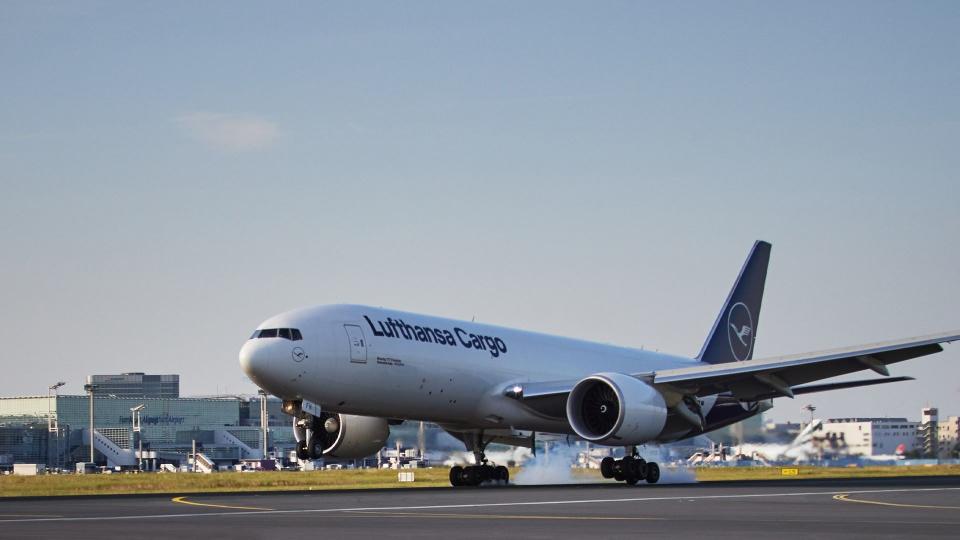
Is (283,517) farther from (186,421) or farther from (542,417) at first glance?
(186,421)

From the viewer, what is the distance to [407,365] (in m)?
37.3

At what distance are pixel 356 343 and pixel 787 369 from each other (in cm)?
1240

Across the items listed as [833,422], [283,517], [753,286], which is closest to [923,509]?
[283,517]

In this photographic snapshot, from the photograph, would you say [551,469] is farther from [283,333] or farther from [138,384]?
[138,384]

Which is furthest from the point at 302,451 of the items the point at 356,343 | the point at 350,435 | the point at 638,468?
the point at 638,468

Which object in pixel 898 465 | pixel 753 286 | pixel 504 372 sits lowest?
pixel 898 465

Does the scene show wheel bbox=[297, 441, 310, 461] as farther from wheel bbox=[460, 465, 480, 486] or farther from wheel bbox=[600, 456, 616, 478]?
wheel bbox=[600, 456, 616, 478]

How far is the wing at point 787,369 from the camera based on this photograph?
3766 centimetres

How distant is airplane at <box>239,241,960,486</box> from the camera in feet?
117

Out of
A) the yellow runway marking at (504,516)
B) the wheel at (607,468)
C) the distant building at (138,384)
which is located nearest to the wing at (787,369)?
the wheel at (607,468)

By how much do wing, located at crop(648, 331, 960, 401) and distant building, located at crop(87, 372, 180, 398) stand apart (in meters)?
164

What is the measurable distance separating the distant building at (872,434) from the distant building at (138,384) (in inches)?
5757

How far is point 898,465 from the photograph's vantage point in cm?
6119

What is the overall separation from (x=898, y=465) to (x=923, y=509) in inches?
1590
